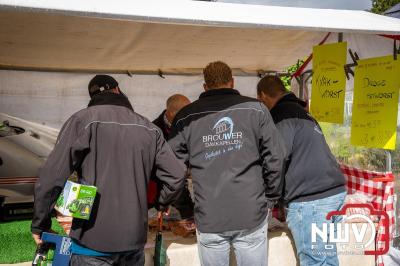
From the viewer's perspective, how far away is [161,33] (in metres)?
3.00

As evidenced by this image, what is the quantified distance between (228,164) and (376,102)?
1.31 meters

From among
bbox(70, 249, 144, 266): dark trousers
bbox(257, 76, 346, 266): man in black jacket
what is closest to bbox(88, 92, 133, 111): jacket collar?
bbox(70, 249, 144, 266): dark trousers

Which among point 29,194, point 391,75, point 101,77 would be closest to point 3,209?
point 29,194

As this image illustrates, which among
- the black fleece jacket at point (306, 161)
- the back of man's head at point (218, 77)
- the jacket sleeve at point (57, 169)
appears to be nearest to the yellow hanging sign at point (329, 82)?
the black fleece jacket at point (306, 161)

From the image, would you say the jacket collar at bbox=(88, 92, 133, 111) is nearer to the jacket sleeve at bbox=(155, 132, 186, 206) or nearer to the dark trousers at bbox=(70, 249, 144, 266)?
the jacket sleeve at bbox=(155, 132, 186, 206)

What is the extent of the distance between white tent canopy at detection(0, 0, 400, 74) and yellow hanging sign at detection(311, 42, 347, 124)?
20cm

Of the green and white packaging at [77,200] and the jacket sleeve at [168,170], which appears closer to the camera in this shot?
the green and white packaging at [77,200]

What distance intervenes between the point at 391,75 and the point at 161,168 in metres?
1.74

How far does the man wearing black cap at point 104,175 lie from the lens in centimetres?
190

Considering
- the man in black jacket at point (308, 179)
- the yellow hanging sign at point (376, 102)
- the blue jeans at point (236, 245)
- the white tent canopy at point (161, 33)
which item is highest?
the white tent canopy at point (161, 33)

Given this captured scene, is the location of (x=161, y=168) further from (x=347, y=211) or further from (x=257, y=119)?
(x=347, y=211)

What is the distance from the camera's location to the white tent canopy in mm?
1967

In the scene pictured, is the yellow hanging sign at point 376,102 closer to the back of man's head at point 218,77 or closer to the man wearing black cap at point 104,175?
the back of man's head at point 218,77

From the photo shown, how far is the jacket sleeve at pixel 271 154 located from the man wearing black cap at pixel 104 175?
65 centimetres
